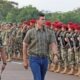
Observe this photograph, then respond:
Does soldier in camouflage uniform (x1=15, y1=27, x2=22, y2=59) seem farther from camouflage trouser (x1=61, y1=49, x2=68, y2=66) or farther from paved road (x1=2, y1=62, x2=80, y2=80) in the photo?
camouflage trouser (x1=61, y1=49, x2=68, y2=66)

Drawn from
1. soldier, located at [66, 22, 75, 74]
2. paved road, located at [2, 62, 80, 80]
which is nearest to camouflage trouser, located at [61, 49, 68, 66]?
soldier, located at [66, 22, 75, 74]

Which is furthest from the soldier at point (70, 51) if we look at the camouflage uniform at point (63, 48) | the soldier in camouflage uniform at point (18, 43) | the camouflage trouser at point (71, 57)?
the soldier in camouflage uniform at point (18, 43)

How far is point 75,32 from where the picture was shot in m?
17.5

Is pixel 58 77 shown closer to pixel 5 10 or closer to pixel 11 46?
pixel 11 46

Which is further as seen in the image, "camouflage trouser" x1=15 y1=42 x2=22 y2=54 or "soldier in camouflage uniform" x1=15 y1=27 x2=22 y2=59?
"camouflage trouser" x1=15 y1=42 x2=22 y2=54

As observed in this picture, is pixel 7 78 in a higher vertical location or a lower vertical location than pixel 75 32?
lower

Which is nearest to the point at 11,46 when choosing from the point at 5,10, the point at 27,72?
the point at 27,72

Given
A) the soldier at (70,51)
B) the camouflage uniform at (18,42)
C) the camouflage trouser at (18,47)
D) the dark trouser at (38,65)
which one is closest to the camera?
the dark trouser at (38,65)

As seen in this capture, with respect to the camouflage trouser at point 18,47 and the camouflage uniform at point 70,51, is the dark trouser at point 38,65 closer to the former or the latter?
the camouflage uniform at point 70,51

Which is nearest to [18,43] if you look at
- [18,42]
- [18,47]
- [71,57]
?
[18,42]

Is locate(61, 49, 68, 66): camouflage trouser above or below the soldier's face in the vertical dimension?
below

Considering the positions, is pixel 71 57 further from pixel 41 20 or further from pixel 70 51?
pixel 41 20

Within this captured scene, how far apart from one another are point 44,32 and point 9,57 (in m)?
14.2

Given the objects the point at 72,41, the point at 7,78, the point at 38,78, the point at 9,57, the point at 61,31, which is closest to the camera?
the point at 38,78
